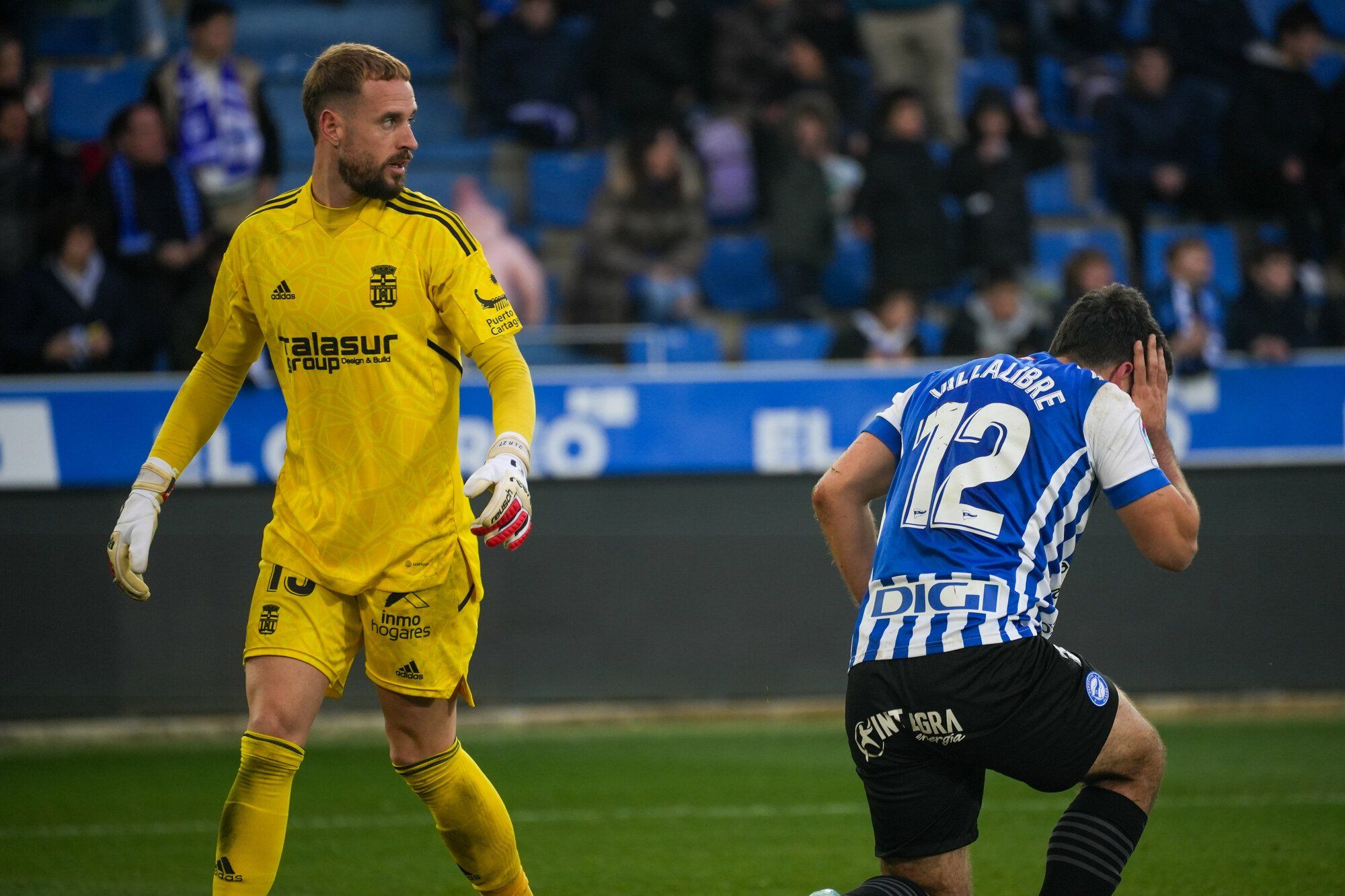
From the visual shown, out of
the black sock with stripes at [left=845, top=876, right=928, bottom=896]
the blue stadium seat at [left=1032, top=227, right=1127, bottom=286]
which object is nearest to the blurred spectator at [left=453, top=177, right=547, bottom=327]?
the blue stadium seat at [left=1032, top=227, right=1127, bottom=286]

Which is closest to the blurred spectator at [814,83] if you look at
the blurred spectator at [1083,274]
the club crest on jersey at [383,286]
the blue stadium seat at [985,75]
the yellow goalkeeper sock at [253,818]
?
the blue stadium seat at [985,75]

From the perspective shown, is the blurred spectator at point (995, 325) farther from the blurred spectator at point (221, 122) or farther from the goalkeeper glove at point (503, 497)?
the goalkeeper glove at point (503, 497)

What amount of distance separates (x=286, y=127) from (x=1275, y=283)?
785 cm

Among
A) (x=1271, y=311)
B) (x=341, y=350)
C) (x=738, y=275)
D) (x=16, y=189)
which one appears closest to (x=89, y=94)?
(x=16, y=189)

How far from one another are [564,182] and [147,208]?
134 inches

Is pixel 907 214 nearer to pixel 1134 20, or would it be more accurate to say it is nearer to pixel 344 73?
pixel 1134 20

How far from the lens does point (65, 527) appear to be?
804 centimetres

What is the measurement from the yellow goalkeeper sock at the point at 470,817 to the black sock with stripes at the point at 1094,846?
141cm

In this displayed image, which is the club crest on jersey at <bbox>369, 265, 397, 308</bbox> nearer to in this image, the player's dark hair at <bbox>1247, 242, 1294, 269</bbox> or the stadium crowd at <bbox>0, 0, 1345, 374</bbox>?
the stadium crowd at <bbox>0, 0, 1345, 374</bbox>

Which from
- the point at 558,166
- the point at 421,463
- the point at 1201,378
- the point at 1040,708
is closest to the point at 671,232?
the point at 558,166

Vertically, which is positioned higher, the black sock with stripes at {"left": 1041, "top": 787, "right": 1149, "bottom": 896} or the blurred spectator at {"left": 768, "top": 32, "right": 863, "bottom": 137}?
the blurred spectator at {"left": 768, "top": 32, "right": 863, "bottom": 137}

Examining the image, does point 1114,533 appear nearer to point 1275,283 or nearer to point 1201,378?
point 1201,378

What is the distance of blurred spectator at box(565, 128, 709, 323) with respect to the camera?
34.8 feet

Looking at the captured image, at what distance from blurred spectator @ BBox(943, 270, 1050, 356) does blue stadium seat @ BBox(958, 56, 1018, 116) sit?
3588 mm
